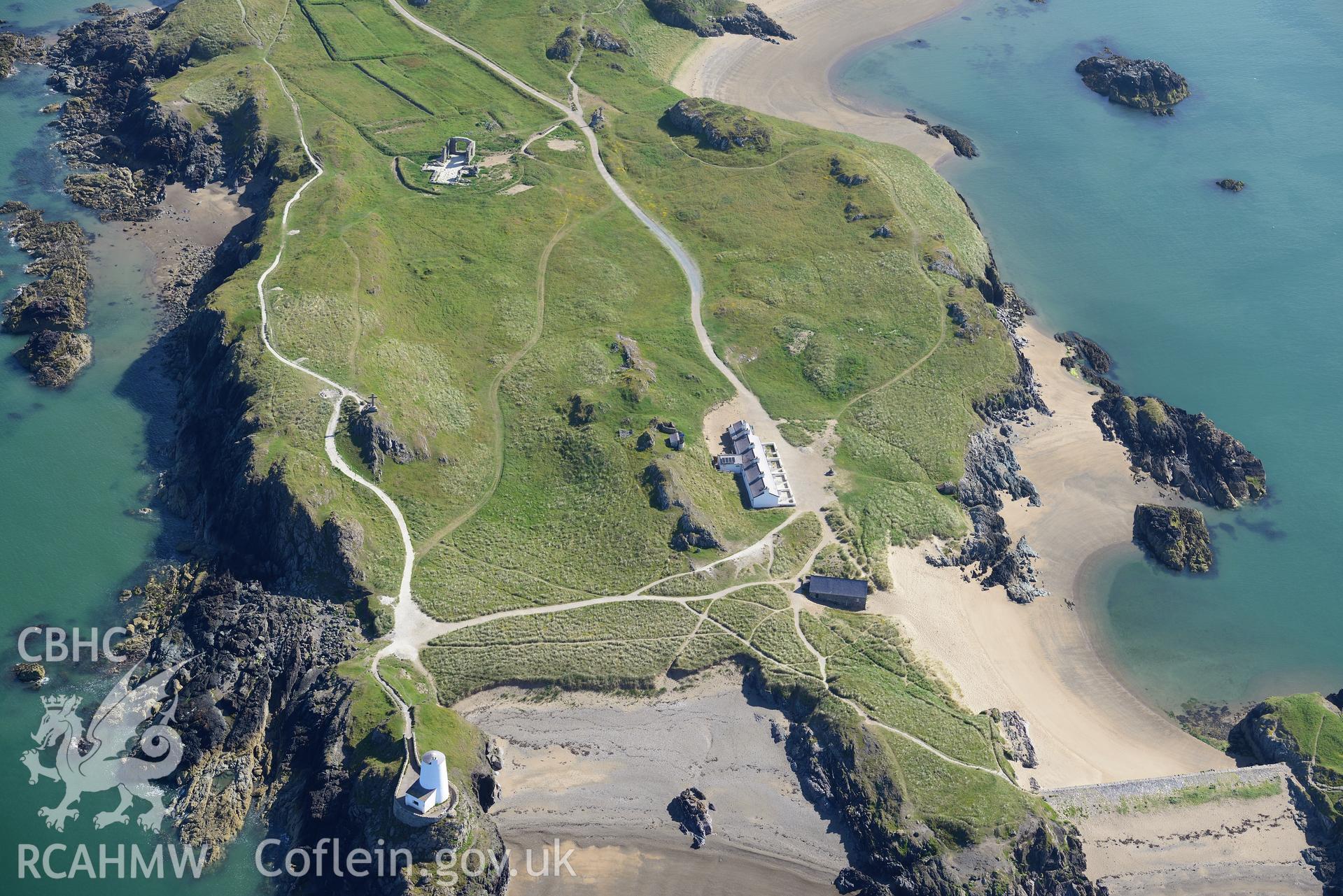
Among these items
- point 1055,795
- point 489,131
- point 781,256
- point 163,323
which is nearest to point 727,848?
point 1055,795

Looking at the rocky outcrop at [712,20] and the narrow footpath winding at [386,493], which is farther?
the rocky outcrop at [712,20]

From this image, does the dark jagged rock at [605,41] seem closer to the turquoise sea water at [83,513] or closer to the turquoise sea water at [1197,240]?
the turquoise sea water at [1197,240]

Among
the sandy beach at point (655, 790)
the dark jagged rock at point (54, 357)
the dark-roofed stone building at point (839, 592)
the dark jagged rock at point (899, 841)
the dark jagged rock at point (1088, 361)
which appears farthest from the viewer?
the dark jagged rock at point (1088, 361)

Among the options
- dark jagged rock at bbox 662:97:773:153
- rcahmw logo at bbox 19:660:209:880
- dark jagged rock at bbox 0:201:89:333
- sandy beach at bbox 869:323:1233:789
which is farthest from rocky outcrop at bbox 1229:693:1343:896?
dark jagged rock at bbox 0:201:89:333

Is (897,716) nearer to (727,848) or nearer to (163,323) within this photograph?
(727,848)

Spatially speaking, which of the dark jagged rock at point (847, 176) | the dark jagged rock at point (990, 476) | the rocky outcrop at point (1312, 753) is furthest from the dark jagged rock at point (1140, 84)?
the rocky outcrop at point (1312, 753)

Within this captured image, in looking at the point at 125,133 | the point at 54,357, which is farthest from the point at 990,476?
the point at 125,133
